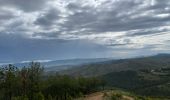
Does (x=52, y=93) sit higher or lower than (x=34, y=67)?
lower

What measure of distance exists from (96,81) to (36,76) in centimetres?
4445

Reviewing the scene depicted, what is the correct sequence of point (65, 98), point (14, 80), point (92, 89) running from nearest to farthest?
point (14, 80), point (65, 98), point (92, 89)

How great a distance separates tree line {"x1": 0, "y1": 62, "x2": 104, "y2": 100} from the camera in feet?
451

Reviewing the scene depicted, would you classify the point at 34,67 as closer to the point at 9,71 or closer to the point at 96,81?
the point at 9,71

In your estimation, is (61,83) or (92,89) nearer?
(61,83)

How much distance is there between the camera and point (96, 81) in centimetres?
17712

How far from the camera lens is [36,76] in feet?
480

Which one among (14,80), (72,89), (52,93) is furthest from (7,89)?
(72,89)

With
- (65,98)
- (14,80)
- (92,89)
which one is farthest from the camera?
(92,89)

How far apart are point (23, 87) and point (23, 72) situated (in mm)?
7327

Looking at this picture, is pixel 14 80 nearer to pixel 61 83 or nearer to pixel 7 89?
pixel 7 89

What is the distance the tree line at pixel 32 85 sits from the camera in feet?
451

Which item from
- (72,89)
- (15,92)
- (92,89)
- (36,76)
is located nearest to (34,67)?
(36,76)

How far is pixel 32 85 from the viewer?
144 m
